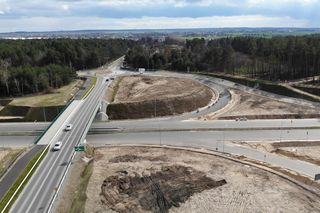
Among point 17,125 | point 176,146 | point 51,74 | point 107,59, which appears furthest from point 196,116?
point 107,59

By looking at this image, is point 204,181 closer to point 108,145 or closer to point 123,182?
point 123,182

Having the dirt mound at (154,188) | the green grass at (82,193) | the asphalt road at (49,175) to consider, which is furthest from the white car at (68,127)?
the dirt mound at (154,188)

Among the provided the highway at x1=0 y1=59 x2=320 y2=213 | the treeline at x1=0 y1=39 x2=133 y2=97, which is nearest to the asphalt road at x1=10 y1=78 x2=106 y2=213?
the highway at x1=0 y1=59 x2=320 y2=213

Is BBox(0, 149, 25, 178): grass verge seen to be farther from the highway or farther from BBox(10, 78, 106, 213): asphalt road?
BBox(10, 78, 106, 213): asphalt road

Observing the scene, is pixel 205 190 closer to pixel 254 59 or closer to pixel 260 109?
pixel 260 109

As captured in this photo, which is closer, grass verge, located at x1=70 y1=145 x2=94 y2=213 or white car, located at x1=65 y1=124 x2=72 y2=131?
grass verge, located at x1=70 y1=145 x2=94 y2=213

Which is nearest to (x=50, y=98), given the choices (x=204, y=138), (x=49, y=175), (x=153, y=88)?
A: (x=153, y=88)
